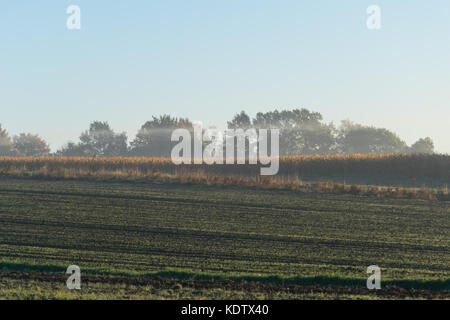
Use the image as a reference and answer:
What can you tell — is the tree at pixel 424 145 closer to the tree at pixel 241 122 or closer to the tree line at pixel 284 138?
the tree line at pixel 284 138

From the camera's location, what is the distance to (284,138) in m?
87.0

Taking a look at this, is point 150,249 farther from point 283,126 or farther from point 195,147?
point 283,126

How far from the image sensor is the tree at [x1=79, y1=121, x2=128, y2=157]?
86.1 m

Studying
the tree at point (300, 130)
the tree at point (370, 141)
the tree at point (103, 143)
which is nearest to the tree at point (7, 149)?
the tree at point (103, 143)

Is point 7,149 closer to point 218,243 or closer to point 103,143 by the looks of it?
point 103,143

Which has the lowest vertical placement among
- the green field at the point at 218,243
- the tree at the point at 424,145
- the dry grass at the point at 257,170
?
the green field at the point at 218,243

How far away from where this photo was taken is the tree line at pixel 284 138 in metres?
85.5

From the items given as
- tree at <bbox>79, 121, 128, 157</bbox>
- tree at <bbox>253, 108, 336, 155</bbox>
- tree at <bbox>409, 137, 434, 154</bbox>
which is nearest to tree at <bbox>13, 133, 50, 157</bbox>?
tree at <bbox>79, 121, 128, 157</bbox>

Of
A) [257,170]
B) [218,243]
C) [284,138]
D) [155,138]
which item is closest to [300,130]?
[284,138]

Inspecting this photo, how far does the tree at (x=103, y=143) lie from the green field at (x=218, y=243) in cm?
5427

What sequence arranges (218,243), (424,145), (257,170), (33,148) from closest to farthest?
(218,243) → (257,170) → (424,145) → (33,148)

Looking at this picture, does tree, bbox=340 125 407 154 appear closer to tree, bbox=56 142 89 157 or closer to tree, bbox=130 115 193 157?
tree, bbox=130 115 193 157

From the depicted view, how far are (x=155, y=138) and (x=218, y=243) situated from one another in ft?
220
